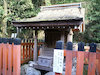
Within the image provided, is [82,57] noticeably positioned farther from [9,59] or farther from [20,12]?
[20,12]

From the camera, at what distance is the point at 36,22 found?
4.17m

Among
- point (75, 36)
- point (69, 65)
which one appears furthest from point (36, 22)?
point (75, 36)

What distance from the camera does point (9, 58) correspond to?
Answer: 102 inches

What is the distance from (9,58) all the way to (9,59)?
0.03 metres

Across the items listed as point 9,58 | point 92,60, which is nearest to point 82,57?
point 92,60

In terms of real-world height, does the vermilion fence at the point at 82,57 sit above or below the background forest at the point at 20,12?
below

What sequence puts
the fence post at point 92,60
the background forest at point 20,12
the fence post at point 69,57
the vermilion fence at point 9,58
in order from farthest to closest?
1. the background forest at point 20,12
2. the vermilion fence at point 9,58
3. the fence post at point 69,57
4. the fence post at point 92,60

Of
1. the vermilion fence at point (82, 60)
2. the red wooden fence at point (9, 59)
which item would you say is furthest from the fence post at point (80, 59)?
the red wooden fence at point (9, 59)

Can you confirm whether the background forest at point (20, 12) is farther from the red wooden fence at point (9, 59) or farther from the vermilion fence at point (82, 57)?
the vermilion fence at point (82, 57)

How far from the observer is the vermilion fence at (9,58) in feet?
8.07

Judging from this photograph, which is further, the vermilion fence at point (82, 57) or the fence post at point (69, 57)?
the fence post at point (69, 57)

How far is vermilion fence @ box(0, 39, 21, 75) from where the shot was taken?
8.07 feet

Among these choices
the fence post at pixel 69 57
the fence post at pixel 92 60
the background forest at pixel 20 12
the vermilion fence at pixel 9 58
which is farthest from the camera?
the background forest at pixel 20 12

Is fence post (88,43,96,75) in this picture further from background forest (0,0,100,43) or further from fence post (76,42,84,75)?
background forest (0,0,100,43)
